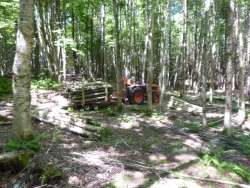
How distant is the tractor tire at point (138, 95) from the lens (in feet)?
53.1

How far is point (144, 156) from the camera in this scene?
24.7ft

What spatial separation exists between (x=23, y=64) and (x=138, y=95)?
410 inches

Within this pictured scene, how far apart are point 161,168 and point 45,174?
2.50m

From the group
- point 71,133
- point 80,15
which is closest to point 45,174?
point 71,133

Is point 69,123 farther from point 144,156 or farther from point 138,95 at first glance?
point 138,95

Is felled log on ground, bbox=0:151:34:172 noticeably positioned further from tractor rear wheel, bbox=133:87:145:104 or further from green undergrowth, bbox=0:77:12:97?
tractor rear wheel, bbox=133:87:145:104

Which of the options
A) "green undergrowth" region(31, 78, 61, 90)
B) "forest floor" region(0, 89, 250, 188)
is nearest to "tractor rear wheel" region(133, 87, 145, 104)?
"forest floor" region(0, 89, 250, 188)

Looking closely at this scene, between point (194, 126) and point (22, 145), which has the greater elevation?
point (22, 145)

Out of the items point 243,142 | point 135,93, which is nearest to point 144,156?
point 243,142

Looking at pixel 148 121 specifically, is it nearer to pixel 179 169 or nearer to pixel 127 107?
pixel 127 107

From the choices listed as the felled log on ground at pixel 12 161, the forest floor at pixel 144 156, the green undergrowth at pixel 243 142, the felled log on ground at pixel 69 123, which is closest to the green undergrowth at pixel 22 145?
the forest floor at pixel 144 156

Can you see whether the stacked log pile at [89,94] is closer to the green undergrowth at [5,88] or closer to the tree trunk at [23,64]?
the green undergrowth at [5,88]

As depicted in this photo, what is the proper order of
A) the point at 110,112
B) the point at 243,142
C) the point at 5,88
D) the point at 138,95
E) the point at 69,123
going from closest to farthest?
the point at 69,123, the point at 243,142, the point at 110,112, the point at 5,88, the point at 138,95

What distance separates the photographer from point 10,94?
15273 mm
